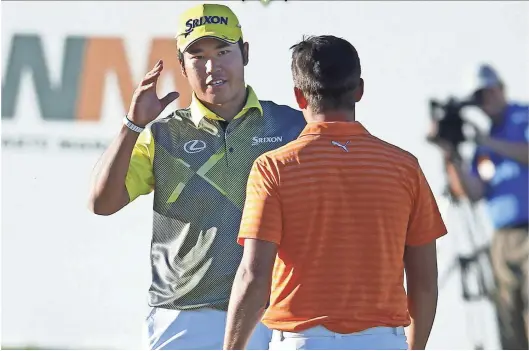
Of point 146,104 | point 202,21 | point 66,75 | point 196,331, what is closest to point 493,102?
point 66,75

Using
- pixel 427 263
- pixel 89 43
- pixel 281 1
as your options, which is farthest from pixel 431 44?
pixel 427 263

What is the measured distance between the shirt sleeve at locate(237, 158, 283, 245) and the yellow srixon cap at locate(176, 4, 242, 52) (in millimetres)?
911

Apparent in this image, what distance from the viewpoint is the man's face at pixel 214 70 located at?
3096mm

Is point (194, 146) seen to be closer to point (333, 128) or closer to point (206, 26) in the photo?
point (206, 26)

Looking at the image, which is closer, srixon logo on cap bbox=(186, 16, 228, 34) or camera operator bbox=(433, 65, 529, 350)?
srixon logo on cap bbox=(186, 16, 228, 34)

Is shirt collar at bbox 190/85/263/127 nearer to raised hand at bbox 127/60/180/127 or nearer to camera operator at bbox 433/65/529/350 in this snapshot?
raised hand at bbox 127/60/180/127

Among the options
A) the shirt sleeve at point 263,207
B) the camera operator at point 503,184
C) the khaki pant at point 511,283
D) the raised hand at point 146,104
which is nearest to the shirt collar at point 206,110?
the raised hand at point 146,104

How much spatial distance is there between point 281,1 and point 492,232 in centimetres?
134

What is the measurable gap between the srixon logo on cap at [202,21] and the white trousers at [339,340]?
3.68ft

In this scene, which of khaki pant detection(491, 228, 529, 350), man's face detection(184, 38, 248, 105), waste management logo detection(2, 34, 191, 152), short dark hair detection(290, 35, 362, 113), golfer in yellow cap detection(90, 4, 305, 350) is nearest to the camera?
short dark hair detection(290, 35, 362, 113)

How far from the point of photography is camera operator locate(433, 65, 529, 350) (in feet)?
15.3

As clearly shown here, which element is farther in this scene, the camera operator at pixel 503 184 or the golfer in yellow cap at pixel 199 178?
the camera operator at pixel 503 184

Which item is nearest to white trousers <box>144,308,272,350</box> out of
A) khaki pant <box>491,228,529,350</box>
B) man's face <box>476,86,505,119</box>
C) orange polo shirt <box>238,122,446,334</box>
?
orange polo shirt <box>238,122,446,334</box>

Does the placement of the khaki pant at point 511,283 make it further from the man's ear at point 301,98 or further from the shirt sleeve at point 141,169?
the man's ear at point 301,98
